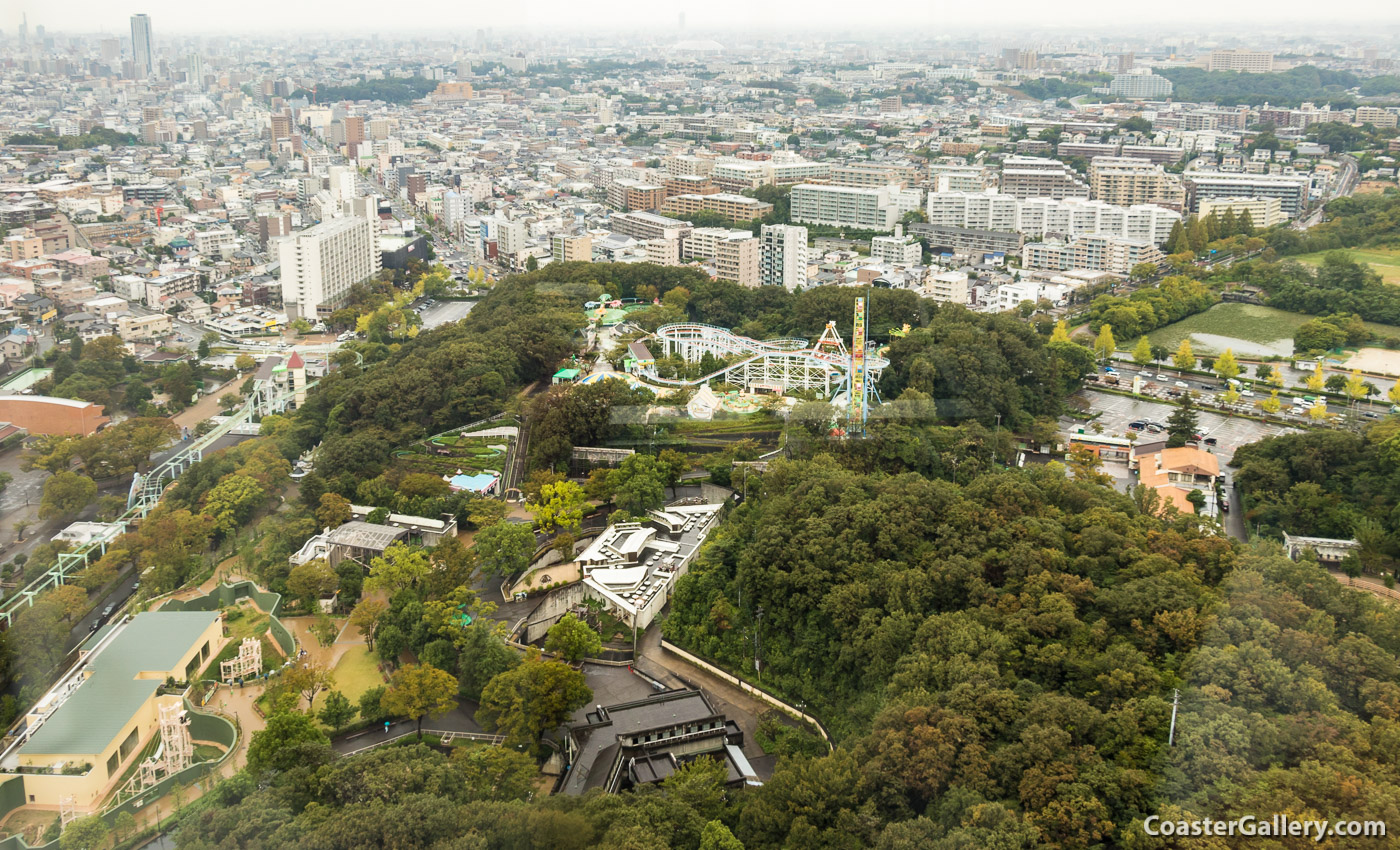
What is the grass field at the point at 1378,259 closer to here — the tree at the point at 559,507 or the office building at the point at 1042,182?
the office building at the point at 1042,182

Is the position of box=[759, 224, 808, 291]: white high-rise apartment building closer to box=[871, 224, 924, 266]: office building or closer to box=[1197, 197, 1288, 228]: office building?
box=[871, 224, 924, 266]: office building

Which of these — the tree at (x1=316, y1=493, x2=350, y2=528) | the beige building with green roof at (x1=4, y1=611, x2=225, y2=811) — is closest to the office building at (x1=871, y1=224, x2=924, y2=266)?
the tree at (x1=316, y1=493, x2=350, y2=528)

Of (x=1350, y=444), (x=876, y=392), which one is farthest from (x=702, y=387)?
(x=1350, y=444)

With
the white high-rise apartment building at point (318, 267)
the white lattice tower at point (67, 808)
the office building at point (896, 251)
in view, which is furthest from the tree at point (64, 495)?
the office building at point (896, 251)

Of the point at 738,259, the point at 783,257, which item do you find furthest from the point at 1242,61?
the point at 738,259

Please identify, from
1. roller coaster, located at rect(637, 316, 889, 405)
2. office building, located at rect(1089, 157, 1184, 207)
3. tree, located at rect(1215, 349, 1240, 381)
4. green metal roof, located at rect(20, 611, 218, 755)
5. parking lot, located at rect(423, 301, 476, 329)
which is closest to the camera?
green metal roof, located at rect(20, 611, 218, 755)
